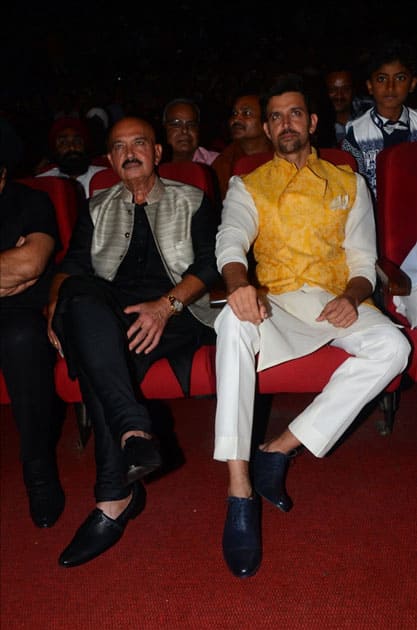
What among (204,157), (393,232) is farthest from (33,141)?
(393,232)

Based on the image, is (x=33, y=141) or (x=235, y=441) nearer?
(x=235, y=441)

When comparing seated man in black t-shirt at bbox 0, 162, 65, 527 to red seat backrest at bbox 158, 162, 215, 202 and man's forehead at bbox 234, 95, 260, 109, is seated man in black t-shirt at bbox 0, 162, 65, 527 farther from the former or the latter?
man's forehead at bbox 234, 95, 260, 109

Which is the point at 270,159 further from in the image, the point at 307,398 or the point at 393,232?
the point at 307,398

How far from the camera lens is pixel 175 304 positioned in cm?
201

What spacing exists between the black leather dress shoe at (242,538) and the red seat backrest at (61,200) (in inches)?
47.7

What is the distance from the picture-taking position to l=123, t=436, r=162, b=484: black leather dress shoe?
160cm

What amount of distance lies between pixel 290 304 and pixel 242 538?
0.72m

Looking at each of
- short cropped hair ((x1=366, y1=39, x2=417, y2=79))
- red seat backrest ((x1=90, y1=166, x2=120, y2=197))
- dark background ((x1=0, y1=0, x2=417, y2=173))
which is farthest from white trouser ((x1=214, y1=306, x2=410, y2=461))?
dark background ((x1=0, y1=0, x2=417, y2=173))

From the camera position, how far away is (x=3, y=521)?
1957 millimetres

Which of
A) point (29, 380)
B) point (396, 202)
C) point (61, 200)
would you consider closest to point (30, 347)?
point (29, 380)

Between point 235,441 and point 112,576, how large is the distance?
0.47m

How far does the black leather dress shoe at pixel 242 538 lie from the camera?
1.63 m

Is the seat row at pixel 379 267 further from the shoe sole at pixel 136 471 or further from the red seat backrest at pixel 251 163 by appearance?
the shoe sole at pixel 136 471

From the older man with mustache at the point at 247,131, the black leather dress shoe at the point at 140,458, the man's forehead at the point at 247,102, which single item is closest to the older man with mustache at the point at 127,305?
the black leather dress shoe at the point at 140,458
